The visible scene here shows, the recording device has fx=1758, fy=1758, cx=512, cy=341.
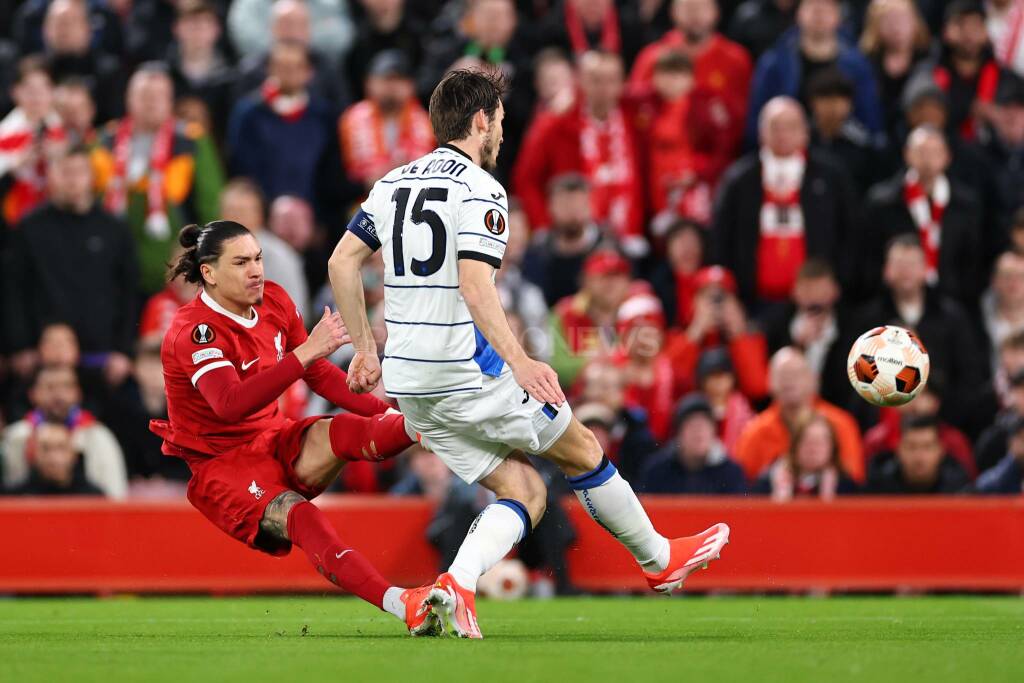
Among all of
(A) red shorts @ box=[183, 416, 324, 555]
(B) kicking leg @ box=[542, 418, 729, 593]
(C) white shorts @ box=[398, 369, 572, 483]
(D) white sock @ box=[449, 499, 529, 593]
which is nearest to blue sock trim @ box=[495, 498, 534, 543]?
(D) white sock @ box=[449, 499, 529, 593]

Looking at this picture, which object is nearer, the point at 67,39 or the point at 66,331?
the point at 66,331

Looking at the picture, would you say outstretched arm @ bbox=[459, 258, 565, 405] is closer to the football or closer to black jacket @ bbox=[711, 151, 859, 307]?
the football

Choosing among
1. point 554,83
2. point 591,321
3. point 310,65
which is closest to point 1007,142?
point 554,83

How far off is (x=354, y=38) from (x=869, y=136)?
4.55m

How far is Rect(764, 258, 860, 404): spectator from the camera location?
1335 centimetres

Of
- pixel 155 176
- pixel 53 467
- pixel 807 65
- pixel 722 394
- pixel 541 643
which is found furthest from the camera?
pixel 807 65

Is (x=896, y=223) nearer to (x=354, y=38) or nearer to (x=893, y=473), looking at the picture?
(x=893, y=473)

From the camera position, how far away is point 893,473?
12680 millimetres

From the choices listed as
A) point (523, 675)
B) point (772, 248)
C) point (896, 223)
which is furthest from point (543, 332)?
point (523, 675)

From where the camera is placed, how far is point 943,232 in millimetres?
14047

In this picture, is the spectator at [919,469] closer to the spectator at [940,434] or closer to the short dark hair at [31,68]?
the spectator at [940,434]

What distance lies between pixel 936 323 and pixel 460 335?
677 cm

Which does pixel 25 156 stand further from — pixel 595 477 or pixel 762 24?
pixel 595 477

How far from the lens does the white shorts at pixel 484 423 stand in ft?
25.2
